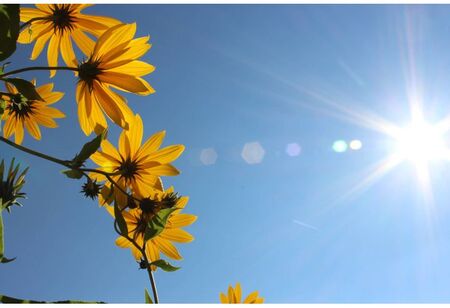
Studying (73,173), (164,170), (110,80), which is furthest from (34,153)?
(164,170)

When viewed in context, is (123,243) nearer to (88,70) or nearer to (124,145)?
(124,145)

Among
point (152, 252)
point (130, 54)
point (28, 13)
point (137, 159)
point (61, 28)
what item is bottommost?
point (152, 252)

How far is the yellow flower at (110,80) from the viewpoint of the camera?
1438 mm

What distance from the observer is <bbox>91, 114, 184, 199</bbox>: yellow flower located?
165 centimetres

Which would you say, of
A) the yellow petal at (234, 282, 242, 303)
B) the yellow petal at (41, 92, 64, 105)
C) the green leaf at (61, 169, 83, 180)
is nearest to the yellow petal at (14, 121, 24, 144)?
the yellow petal at (41, 92, 64, 105)

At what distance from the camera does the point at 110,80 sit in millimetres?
1506

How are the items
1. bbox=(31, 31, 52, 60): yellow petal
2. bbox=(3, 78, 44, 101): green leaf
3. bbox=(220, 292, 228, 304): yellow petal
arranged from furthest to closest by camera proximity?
1. bbox=(220, 292, 228, 304): yellow petal
2. bbox=(31, 31, 52, 60): yellow petal
3. bbox=(3, 78, 44, 101): green leaf

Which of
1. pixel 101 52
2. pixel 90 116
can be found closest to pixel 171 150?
pixel 90 116

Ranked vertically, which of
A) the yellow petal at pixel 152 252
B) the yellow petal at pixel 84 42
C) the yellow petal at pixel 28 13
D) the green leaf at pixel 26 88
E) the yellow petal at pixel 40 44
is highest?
the yellow petal at pixel 84 42

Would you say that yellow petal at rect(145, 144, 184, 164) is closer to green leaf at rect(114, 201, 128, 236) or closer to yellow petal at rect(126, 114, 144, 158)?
yellow petal at rect(126, 114, 144, 158)

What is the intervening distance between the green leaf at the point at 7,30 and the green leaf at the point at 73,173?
0.32 metres

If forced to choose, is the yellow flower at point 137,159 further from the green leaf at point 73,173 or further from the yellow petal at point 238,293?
the yellow petal at point 238,293

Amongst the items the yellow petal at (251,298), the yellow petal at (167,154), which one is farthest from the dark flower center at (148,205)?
the yellow petal at (251,298)

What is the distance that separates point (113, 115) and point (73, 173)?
329 millimetres
